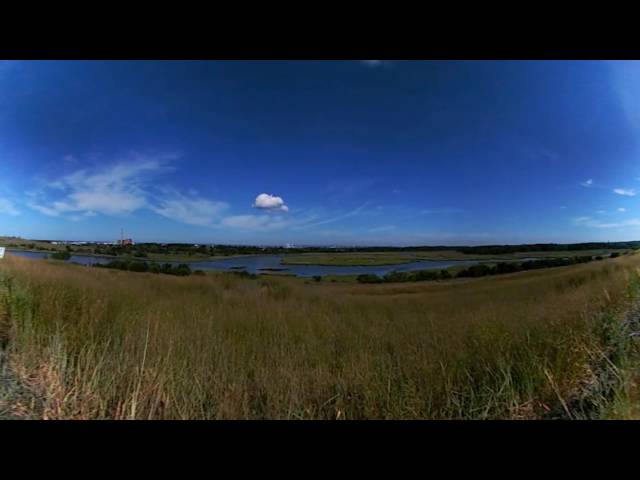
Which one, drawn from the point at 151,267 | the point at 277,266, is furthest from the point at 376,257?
the point at 151,267

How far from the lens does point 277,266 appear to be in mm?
4277

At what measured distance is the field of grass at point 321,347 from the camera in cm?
210

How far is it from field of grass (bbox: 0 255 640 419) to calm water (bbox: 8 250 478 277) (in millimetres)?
236

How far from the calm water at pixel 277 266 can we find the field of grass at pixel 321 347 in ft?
0.77

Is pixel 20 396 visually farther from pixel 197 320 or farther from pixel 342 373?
pixel 342 373

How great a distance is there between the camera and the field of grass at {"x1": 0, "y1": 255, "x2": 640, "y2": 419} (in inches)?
82.5

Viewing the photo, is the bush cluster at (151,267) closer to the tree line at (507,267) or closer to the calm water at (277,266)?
the calm water at (277,266)

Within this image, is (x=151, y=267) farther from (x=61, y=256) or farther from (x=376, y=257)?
(x=376, y=257)
